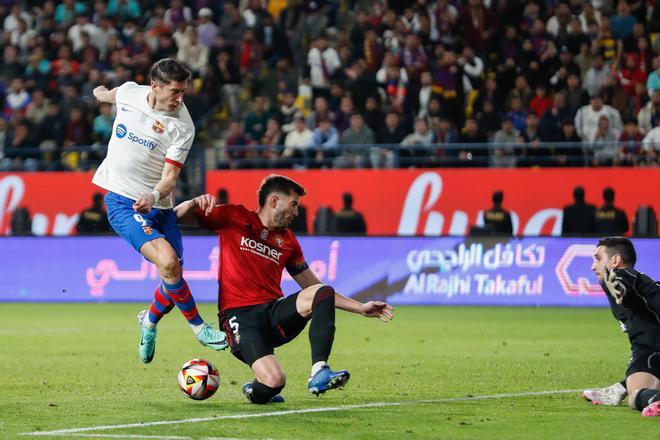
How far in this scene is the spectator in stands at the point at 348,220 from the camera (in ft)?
75.3

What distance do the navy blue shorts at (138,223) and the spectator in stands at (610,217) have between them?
1174 cm

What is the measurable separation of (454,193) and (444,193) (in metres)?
0.18

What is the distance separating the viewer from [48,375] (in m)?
11.6

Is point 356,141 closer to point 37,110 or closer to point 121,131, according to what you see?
point 37,110

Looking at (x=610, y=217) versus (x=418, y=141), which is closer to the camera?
(x=610, y=217)

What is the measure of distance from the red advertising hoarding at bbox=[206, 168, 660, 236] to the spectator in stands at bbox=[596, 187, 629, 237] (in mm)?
602

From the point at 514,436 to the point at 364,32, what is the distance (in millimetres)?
19445

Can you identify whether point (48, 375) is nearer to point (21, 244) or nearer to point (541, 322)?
point (541, 322)

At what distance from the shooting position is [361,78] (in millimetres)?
25094

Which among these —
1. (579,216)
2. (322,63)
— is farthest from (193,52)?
(579,216)

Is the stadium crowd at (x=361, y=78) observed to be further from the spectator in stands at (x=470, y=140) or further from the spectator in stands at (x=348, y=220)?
the spectator in stands at (x=348, y=220)

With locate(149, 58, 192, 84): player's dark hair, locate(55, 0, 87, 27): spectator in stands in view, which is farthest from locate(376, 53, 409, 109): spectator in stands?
locate(149, 58, 192, 84): player's dark hair

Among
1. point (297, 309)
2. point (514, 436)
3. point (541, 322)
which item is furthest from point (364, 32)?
point (514, 436)

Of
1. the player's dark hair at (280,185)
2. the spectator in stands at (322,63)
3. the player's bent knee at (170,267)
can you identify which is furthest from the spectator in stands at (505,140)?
the player's dark hair at (280,185)
